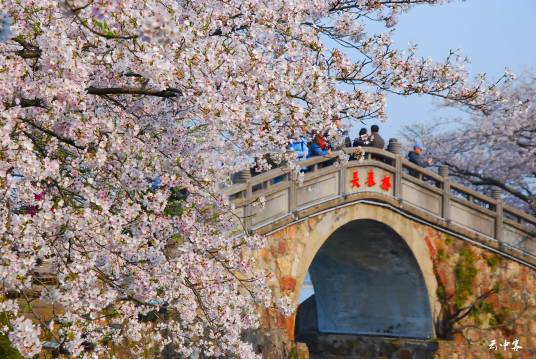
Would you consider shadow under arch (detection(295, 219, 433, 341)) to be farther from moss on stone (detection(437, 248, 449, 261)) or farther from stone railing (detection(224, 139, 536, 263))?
stone railing (detection(224, 139, 536, 263))

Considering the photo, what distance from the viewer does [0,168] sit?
19.6 feet

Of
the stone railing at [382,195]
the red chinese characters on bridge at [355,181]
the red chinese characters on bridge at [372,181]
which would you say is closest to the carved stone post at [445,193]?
the stone railing at [382,195]

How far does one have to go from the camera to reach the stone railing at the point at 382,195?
1586 cm

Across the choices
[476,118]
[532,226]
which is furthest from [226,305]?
[476,118]

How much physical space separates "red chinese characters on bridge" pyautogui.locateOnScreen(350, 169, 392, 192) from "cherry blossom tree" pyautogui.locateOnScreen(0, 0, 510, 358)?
336 inches

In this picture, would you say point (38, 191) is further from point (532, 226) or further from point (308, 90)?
point (532, 226)

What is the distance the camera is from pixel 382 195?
Result: 1898 centimetres

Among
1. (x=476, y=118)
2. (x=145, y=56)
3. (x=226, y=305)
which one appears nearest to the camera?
(x=145, y=56)

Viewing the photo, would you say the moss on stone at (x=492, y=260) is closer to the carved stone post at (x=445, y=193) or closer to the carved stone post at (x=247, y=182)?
the carved stone post at (x=445, y=193)

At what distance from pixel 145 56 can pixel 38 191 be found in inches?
58.7

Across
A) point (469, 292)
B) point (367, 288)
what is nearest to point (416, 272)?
point (469, 292)

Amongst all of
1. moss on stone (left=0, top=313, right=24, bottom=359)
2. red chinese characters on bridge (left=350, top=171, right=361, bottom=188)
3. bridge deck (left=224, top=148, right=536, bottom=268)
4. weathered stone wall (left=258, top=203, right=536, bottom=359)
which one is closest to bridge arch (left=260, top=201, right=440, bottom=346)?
weathered stone wall (left=258, top=203, right=536, bottom=359)

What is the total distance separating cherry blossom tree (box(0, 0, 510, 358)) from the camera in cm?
607

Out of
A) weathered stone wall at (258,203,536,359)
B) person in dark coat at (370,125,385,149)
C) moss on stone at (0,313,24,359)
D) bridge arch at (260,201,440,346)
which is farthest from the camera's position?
weathered stone wall at (258,203,536,359)
